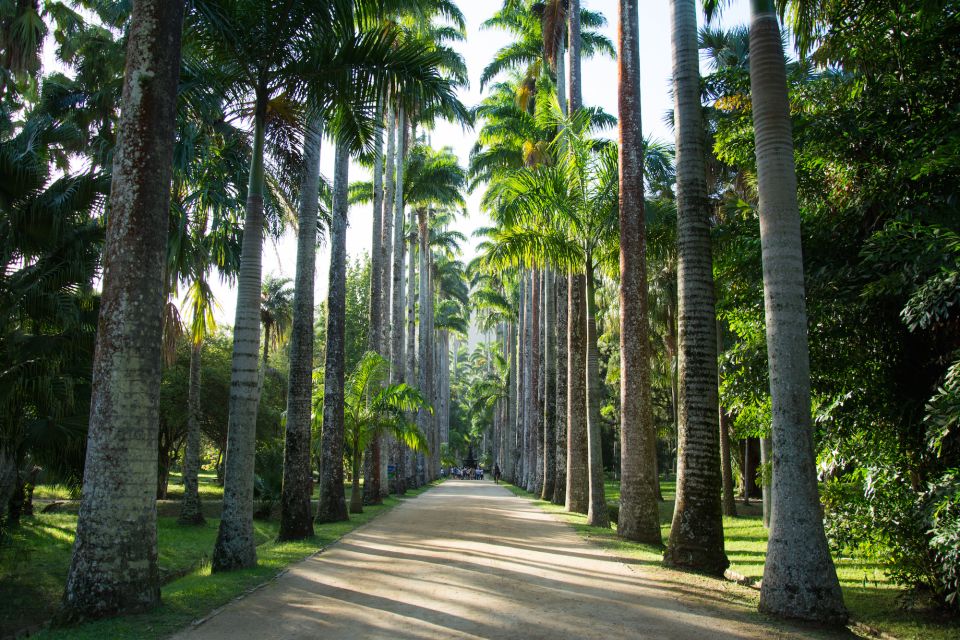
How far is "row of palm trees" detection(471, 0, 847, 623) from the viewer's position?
7105mm

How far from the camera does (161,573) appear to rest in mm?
11898

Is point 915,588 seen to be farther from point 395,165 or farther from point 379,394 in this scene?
point 395,165

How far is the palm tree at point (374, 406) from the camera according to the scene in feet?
67.1

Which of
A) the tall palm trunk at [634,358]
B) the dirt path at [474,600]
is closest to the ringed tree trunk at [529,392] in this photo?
the tall palm trunk at [634,358]

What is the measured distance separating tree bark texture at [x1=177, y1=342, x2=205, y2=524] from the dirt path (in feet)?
29.5

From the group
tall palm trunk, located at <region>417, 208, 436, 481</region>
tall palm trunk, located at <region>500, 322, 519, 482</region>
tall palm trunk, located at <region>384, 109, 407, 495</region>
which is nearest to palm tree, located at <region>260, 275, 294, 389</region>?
tall palm trunk, located at <region>417, 208, 436, 481</region>

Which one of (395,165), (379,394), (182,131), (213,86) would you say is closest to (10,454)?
(182,131)

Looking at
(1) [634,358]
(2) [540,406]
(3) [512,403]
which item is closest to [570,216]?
(1) [634,358]

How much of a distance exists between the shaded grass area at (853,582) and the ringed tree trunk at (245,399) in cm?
591

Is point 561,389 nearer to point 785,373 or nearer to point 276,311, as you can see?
point 785,373

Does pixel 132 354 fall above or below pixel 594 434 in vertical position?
above

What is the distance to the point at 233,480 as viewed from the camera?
33.0 feet

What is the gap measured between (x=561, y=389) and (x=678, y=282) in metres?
12.2

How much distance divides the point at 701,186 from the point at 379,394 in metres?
13.1
